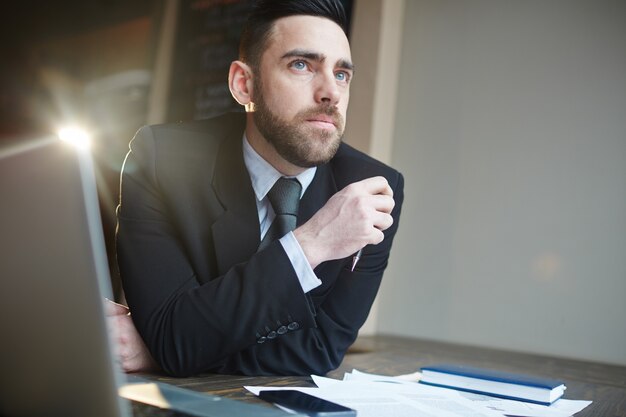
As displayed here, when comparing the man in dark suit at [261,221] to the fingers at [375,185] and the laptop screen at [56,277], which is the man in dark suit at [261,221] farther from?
the laptop screen at [56,277]

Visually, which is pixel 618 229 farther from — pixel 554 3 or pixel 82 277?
pixel 82 277

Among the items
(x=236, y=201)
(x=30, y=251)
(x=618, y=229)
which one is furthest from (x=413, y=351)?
(x=30, y=251)

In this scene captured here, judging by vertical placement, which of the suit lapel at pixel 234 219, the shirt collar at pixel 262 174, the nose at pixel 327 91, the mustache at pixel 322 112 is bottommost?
the suit lapel at pixel 234 219

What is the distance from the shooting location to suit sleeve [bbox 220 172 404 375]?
1363mm

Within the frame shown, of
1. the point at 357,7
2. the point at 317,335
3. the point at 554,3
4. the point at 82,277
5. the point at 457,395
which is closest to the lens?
the point at 82,277

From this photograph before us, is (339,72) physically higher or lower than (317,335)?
higher

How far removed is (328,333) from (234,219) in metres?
0.32

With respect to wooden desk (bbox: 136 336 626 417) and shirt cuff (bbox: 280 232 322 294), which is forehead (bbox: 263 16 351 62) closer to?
shirt cuff (bbox: 280 232 322 294)

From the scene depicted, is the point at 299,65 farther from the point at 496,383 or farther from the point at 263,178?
the point at 496,383

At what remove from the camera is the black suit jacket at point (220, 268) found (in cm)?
125

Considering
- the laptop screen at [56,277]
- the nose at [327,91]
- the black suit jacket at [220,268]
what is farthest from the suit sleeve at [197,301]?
the laptop screen at [56,277]

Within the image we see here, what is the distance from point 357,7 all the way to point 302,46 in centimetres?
182

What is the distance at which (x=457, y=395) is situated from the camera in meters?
1.20

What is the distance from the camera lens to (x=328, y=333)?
1460mm
